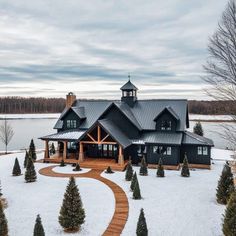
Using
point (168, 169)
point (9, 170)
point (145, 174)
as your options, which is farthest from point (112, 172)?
point (9, 170)

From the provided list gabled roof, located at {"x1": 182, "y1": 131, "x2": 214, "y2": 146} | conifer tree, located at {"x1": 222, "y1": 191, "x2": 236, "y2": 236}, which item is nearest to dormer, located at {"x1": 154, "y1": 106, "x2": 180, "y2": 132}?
gabled roof, located at {"x1": 182, "y1": 131, "x2": 214, "y2": 146}

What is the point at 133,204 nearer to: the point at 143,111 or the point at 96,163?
the point at 96,163

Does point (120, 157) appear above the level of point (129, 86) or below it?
below

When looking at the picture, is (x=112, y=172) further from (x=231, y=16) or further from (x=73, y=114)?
(x=231, y=16)

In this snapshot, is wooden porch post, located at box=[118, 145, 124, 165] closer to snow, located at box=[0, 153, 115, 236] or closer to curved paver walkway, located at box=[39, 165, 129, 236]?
curved paver walkway, located at box=[39, 165, 129, 236]

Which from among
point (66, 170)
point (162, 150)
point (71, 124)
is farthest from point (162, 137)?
point (71, 124)

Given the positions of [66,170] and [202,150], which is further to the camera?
[202,150]
